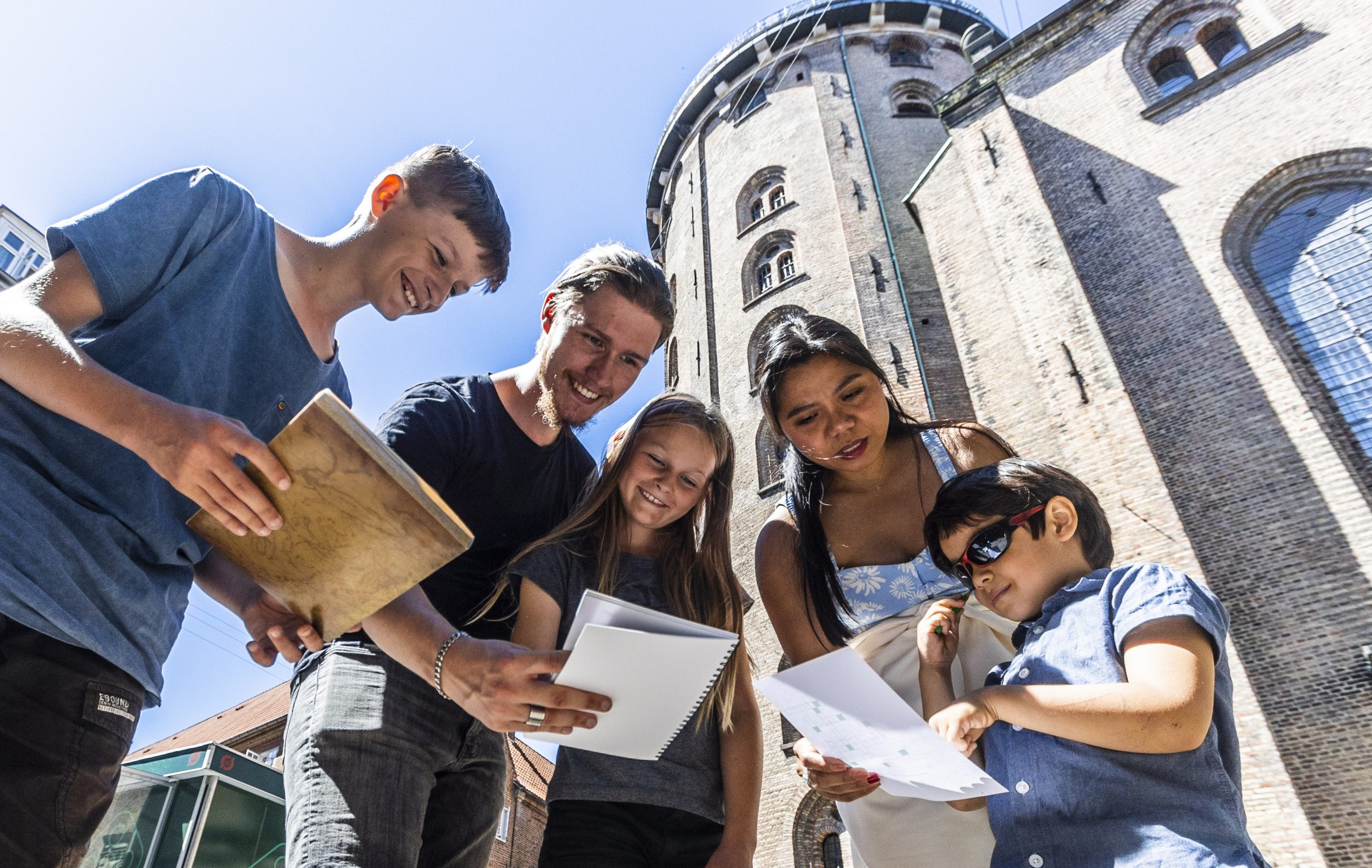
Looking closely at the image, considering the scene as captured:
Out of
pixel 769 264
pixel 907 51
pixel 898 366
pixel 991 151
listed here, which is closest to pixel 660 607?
pixel 898 366

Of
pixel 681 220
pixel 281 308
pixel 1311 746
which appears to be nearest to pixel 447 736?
pixel 281 308

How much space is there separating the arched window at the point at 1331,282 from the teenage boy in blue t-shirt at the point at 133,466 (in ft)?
31.3

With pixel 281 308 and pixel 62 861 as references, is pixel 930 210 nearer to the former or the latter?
pixel 281 308

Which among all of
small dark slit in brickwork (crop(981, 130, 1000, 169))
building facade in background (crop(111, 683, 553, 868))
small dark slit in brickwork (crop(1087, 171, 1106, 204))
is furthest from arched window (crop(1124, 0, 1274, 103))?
building facade in background (crop(111, 683, 553, 868))

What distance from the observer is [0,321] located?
1386 mm

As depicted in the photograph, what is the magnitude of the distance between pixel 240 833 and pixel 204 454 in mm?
7452

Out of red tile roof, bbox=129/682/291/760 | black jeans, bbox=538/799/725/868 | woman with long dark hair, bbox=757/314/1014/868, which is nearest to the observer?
black jeans, bbox=538/799/725/868

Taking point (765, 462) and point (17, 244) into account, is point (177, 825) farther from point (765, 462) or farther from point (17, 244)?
point (17, 244)

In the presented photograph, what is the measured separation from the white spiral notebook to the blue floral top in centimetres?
100

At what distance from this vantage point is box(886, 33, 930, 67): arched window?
18406mm

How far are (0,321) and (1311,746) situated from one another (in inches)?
340

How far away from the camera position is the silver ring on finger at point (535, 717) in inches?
61.7

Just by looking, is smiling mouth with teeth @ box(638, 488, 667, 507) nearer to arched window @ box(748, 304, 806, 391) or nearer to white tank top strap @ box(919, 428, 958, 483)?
white tank top strap @ box(919, 428, 958, 483)

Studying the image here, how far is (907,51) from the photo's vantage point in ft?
61.9
